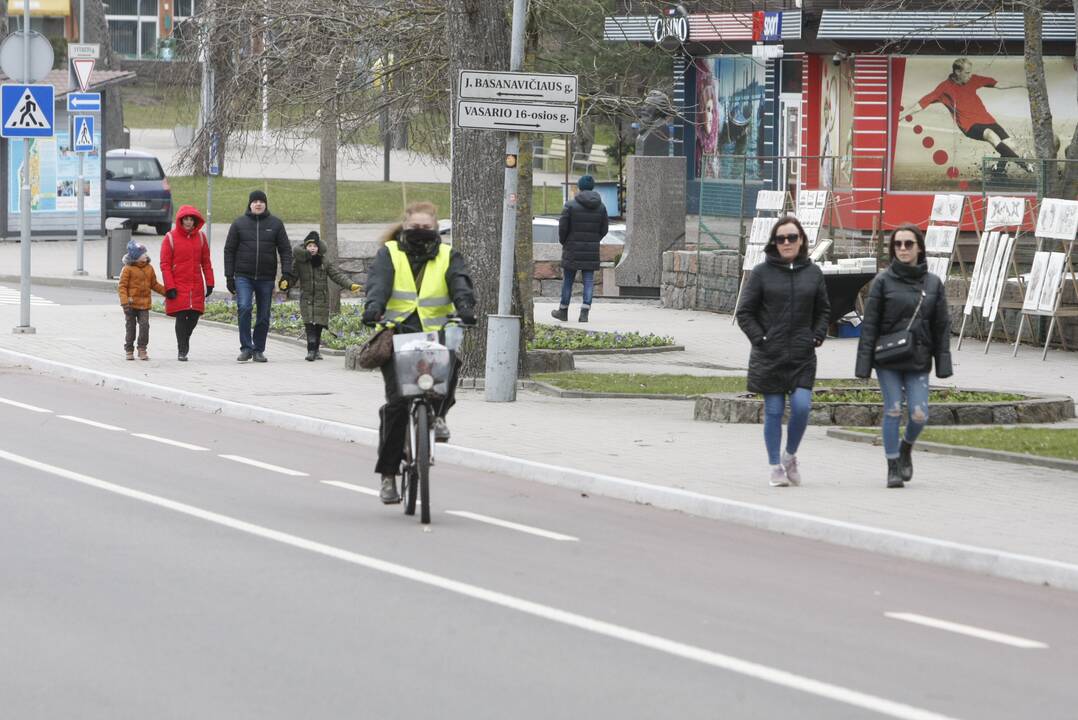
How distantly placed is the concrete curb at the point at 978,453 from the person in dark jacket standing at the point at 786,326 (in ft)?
6.32

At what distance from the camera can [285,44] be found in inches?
846

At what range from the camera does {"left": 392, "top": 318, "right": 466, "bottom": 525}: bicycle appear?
10.1 m

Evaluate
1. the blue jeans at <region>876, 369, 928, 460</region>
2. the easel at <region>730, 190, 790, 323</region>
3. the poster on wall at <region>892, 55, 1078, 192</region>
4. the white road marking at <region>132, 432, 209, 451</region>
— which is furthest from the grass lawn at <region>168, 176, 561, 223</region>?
the blue jeans at <region>876, 369, 928, 460</region>

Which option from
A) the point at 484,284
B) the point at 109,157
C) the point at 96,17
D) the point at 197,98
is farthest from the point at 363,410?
the point at 96,17

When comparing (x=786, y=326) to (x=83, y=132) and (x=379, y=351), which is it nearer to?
A: (x=379, y=351)

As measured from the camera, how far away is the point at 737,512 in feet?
35.0

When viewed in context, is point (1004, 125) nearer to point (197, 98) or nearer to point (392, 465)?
point (197, 98)

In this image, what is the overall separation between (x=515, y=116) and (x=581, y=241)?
10.0m

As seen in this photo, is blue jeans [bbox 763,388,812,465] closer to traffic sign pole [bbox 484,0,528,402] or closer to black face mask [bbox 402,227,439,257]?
black face mask [bbox 402,227,439,257]

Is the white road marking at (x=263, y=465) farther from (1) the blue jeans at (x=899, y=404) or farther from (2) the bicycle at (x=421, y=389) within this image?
(1) the blue jeans at (x=899, y=404)

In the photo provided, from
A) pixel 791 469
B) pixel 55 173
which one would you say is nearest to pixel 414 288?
pixel 791 469

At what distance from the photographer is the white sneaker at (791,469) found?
38.1ft

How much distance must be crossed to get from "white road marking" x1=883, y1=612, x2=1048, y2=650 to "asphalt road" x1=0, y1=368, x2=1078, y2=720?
2 centimetres

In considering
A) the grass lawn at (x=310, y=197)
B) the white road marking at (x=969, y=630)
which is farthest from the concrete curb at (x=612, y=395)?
the grass lawn at (x=310, y=197)
